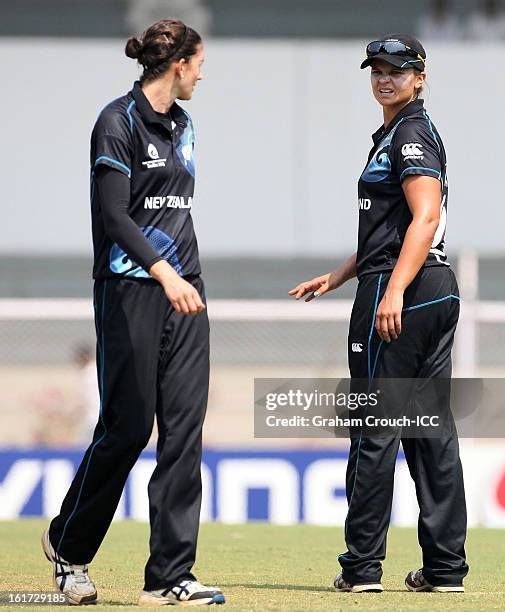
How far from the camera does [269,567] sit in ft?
20.5

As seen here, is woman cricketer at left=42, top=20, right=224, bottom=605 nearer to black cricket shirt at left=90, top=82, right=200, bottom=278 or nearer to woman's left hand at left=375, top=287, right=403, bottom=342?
black cricket shirt at left=90, top=82, right=200, bottom=278

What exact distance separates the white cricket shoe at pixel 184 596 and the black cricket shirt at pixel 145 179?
1.03 m

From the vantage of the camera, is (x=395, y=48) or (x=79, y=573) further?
(x=395, y=48)

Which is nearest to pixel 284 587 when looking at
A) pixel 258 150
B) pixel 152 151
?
pixel 152 151

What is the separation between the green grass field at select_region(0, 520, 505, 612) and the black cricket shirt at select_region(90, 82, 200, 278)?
1147 millimetres

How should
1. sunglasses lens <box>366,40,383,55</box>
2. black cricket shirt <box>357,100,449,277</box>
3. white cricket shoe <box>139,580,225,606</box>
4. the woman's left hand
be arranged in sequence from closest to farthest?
white cricket shoe <box>139,580,225,606</box>
the woman's left hand
black cricket shirt <box>357,100,449,277</box>
sunglasses lens <box>366,40,383,55</box>

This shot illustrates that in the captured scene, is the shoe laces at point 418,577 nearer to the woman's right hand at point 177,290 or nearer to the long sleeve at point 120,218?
the woman's right hand at point 177,290

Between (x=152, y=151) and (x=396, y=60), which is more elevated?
(x=396, y=60)

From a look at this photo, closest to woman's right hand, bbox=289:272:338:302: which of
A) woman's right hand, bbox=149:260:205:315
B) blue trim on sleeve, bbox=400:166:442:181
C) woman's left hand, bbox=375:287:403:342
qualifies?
woman's left hand, bbox=375:287:403:342

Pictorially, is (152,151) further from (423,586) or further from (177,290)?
(423,586)

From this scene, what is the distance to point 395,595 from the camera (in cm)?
502

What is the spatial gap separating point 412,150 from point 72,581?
1906 millimetres

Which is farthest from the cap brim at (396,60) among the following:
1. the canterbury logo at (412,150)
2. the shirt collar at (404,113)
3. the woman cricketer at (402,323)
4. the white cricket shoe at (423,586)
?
the white cricket shoe at (423,586)

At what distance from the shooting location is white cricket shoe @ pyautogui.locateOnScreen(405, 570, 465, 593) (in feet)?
16.9
